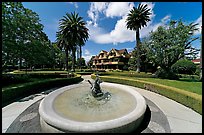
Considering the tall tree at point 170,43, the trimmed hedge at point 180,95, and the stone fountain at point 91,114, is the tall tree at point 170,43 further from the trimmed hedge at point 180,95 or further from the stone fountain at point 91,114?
the stone fountain at point 91,114

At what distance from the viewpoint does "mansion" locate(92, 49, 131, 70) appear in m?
48.6

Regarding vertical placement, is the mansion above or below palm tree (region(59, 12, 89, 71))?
below

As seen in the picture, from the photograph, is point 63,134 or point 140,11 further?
point 140,11

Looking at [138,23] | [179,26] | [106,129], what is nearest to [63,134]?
[106,129]

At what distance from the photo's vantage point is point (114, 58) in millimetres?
50438

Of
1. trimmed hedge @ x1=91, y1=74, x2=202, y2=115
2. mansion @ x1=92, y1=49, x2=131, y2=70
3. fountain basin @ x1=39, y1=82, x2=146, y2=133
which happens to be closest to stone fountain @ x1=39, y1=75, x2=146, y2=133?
fountain basin @ x1=39, y1=82, x2=146, y2=133

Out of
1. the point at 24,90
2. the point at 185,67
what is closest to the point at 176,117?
the point at 24,90

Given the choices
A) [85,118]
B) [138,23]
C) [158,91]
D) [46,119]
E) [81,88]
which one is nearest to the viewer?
[46,119]

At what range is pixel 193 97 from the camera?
6.73 m

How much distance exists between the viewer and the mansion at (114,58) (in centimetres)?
4862

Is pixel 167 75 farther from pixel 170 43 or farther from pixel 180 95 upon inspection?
pixel 180 95

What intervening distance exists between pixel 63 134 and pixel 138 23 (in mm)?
30677

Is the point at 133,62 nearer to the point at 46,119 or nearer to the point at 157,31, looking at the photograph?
the point at 157,31

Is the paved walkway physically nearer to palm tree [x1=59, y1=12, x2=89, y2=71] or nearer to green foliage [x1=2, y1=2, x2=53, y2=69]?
green foliage [x1=2, y1=2, x2=53, y2=69]
